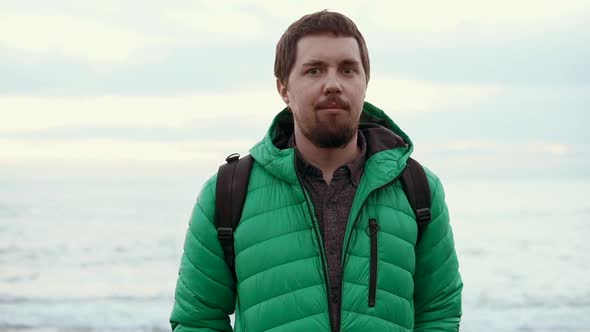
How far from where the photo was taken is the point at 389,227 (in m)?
2.93

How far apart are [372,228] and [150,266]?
66.8ft

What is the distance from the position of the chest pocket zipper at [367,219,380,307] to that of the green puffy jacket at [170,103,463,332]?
1cm

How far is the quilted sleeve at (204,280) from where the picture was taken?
9.75ft

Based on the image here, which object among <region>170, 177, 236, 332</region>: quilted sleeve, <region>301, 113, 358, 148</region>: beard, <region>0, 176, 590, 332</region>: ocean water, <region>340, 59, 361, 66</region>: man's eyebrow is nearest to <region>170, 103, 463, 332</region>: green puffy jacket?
<region>170, 177, 236, 332</region>: quilted sleeve

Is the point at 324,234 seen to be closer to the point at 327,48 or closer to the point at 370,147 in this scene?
the point at 370,147

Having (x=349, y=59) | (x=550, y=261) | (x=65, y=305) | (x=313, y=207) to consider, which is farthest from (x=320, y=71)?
(x=550, y=261)

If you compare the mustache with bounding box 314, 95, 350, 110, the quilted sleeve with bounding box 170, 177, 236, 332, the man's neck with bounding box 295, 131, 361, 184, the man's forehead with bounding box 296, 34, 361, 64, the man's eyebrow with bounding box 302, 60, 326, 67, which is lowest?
the quilted sleeve with bounding box 170, 177, 236, 332

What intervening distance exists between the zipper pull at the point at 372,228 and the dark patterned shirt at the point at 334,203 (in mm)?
93

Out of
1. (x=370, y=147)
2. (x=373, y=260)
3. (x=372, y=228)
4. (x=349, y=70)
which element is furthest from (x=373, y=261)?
(x=349, y=70)

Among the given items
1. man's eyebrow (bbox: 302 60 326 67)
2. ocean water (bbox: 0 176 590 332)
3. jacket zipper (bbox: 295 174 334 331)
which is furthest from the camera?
ocean water (bbox: 0 176 590 332)

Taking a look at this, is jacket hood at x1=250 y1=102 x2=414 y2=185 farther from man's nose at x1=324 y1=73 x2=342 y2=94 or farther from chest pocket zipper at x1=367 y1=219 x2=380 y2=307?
man's nose at x1=324 y1=73 x2=342 y2=94

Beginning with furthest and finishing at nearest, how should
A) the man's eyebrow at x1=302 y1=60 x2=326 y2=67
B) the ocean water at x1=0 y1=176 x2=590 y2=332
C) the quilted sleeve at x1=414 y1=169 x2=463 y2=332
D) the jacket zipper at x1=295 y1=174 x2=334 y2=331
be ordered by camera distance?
1. the ocean water at x1=0 y1=176 x2=590 y2=332
2. the quilted sleeve at x1=414 y1=169 x2=463 y2=332
3. the man's eyebrow at x1=302 y1=60 x2=326 y2=67
4. the jacket zipper at x1=295 y1=174 x2=334 y2=331

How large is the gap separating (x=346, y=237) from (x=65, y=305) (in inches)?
549

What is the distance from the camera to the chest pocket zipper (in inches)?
112
